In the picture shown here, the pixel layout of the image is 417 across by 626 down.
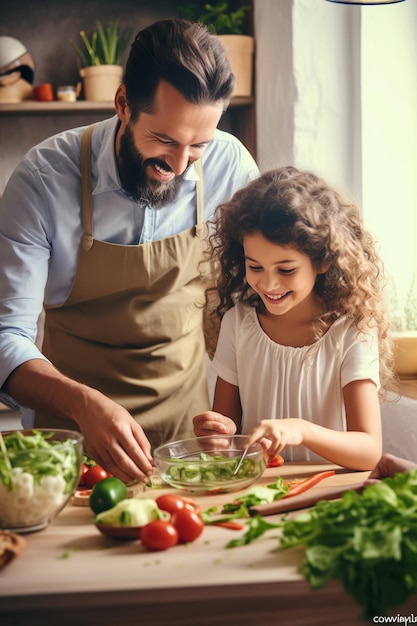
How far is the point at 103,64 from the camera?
11.5 ft

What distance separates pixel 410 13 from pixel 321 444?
6.88 feet

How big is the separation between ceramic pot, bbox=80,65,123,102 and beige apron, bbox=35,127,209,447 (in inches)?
53.6

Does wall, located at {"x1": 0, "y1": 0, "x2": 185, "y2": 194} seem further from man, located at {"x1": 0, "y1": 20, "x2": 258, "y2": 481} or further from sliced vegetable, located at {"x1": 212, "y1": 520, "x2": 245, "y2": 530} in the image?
sliced vegetable, located at {"x1": 212, "y1": 520, "x2": 245, "y2": 530}

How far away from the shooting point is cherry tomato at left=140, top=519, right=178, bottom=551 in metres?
1.18

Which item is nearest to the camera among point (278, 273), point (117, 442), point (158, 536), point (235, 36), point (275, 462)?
point (158, 536)

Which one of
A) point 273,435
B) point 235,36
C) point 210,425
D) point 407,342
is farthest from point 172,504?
point 235,36

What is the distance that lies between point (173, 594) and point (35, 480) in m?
0.30

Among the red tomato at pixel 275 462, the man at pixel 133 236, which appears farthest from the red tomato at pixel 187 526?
the man at pixel 133 236

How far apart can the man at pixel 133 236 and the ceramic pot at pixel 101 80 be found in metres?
1.31

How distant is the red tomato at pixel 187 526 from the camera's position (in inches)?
48.0

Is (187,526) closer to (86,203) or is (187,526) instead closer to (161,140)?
(161,140)

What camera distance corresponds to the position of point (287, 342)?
203 cm

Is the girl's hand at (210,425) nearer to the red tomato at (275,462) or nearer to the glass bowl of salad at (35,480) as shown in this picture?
the red tomato at (275,462)

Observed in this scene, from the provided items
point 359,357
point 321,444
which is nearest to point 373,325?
point 359,357
